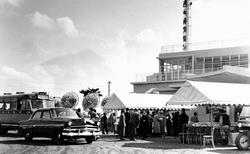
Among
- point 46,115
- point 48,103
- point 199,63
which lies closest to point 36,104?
point 48,103

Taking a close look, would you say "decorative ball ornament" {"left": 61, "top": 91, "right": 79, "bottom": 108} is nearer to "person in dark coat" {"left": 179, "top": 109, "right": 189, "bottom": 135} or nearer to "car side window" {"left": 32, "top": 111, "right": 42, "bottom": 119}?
"person in dark coat" {"left": 179, "top": 109, "right": 189, "bottom": 135}

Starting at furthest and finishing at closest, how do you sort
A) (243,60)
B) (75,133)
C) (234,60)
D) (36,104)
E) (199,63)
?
(199,63)
(234,60)
(243,60)
(36,104)
(75,133)

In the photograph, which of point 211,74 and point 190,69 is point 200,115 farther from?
point 190,69

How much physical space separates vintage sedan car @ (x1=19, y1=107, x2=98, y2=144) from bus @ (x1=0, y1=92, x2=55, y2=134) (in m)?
2.91

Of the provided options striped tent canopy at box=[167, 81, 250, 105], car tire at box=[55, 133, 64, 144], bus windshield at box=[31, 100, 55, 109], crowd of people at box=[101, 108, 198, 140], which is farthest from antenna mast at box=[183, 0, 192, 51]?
car tire at box=[55, 133, 64, 144]

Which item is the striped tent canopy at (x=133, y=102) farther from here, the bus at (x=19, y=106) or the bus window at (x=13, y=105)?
the bus window at (x=13, y=105)

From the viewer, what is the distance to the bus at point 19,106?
22.3 m

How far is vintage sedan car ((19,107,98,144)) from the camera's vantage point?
17297mm

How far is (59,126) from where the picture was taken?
1742cm

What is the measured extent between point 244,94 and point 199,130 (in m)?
2.90

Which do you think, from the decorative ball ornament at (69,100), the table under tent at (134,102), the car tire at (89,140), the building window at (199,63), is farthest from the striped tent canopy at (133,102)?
the building window at (199,63)

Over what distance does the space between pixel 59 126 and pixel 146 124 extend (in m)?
7.39

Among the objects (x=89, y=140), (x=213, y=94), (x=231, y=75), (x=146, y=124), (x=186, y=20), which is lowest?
(x=89, y=140)

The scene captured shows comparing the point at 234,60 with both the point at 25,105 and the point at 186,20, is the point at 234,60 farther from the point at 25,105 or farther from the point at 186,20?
the point at 25,105
